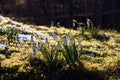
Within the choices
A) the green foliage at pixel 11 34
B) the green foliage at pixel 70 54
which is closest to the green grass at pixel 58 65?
the green foliage at pixel 70 54

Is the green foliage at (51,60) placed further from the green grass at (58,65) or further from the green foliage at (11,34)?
the green foliage at (11,34)

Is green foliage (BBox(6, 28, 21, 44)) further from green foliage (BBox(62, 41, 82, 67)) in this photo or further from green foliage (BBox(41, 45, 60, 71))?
green foliage (BBox(62, 41, 82, 67))

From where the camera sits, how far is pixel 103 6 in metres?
18.9

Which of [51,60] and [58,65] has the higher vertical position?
[51,60]

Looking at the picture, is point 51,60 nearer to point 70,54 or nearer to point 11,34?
point 70,54

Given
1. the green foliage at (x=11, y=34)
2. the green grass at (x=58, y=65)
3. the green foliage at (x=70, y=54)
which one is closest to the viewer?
the green grass at (x=58, y=65)

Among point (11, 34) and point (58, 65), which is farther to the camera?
point (11, 34)

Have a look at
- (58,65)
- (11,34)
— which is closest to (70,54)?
(58,65)

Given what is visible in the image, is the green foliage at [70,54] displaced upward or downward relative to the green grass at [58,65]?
upward

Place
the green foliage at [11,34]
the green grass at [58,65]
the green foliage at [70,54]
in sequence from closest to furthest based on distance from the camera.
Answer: the green grass at [58,65] → the green foliage at [70,54] → the green foliage at [11,34]

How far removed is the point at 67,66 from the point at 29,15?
11768mm

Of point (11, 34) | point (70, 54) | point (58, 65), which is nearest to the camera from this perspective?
point (70, 54)

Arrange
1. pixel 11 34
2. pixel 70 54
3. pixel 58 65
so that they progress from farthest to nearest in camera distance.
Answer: pixel 11 34 < pixel 58 65 < pixel 70 54

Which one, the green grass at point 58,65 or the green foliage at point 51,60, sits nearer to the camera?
the green grass at point 58,65
